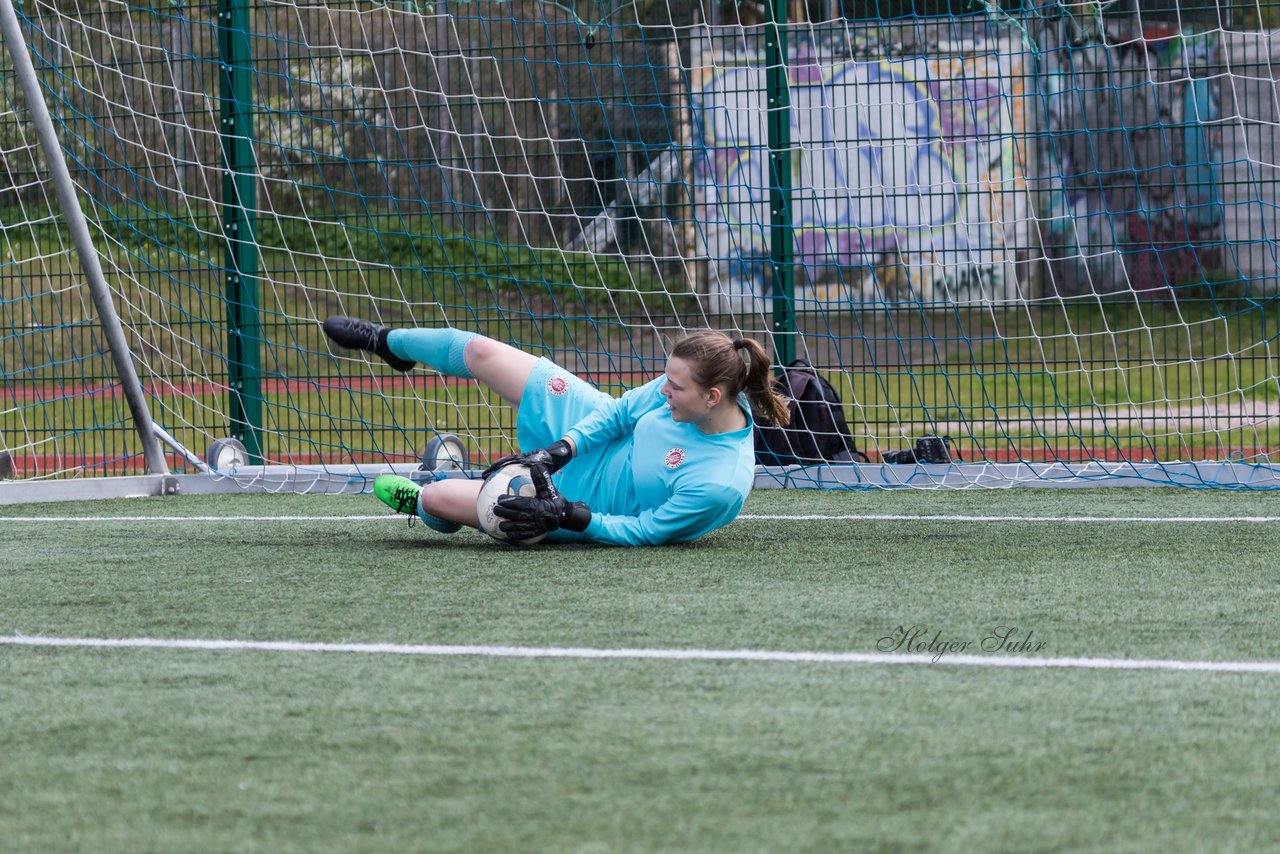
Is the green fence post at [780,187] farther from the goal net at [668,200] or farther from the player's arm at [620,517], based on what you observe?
the player's arm at [620,517]

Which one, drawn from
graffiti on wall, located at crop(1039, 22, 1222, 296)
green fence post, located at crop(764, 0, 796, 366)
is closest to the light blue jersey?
green fence post, located at crop(764, 0, 796, 366)

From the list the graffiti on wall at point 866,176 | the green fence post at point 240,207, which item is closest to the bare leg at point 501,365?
the graffiti on wall at point 866,176

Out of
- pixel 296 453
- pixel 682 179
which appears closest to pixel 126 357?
pixel 296 453

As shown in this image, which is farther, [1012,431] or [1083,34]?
[1012,431]

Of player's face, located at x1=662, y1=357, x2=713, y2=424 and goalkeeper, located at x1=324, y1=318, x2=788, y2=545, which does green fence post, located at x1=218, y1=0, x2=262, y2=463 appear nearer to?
goalkeeper, located at x1=324, y1=318, x2=788, y2=545

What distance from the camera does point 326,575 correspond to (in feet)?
15.5

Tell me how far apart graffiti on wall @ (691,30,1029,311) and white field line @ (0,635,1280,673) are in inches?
Answer: 182

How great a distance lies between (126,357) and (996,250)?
4.15m

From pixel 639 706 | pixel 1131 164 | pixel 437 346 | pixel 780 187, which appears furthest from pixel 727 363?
pixel 1131 164

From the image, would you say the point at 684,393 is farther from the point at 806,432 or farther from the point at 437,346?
the point at 806,432

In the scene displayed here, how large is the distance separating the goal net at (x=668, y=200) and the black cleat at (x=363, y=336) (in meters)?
2.47

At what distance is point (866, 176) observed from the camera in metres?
8.15

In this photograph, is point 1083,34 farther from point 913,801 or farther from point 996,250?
point 913,801

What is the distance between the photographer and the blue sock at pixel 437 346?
5504 millimetres
